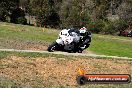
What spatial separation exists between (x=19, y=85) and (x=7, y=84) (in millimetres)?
500

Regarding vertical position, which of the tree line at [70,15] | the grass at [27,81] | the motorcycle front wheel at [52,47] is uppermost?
the grass at [27,81]

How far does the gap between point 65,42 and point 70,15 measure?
4113 cm

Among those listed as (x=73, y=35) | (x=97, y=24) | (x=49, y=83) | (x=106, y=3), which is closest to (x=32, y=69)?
(x=49, y=83)

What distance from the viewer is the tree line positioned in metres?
63.8

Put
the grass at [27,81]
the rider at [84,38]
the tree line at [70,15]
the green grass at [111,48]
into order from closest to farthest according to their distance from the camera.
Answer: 1. the grass at [27,81]
2. the rider at [84,38]
3. the green grass at [111,48]
4. the tree line at [70,15]

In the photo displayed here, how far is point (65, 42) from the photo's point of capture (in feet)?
76.7

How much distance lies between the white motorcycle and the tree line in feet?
130

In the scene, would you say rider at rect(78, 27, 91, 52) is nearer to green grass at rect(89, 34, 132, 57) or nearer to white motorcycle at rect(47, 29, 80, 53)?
white motorcycle at rect(47, 29, 80, 53)

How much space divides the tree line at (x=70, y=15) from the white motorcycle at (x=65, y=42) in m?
39.7

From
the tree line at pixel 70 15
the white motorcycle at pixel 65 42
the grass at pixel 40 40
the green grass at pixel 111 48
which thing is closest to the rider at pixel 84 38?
the white motorcycle at pixel 65 42

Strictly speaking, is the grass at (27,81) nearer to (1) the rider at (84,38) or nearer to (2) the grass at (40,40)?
(1) the rider at (84,38)

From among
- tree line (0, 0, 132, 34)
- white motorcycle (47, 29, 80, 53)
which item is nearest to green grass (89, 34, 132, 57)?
white motorcycle (47, 29, 80, 53)

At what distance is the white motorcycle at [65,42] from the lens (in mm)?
23000

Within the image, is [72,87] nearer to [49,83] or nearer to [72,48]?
[49,83]
